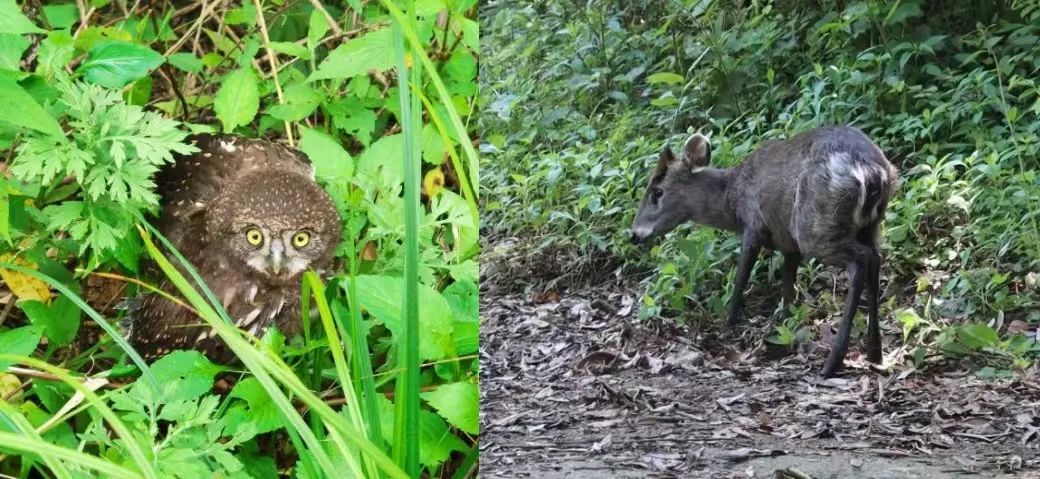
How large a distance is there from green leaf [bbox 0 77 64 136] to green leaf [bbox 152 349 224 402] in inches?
18.5

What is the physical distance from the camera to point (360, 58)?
2230 millimetres

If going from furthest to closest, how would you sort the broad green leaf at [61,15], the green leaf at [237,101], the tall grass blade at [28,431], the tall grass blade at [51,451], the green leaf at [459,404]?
the broad green leaf at [61,15] → the green leaf at [237,101] → the green leaf at [459,404] → the tall grass blade at [28,431] → the tall grass blade at [51,451]

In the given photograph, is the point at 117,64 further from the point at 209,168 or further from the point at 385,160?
the point at 385,160

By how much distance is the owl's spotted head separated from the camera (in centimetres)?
204

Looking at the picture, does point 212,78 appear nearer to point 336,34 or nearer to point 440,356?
point 336,34

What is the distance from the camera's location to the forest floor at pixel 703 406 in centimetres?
178

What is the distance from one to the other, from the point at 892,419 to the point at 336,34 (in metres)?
1.51

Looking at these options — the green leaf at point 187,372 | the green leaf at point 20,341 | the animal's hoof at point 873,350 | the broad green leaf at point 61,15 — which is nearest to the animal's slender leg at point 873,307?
the animal's hoof at point 873,350

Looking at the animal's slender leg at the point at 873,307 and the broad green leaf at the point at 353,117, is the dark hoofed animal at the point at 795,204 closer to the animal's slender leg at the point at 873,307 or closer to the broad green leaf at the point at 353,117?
the animal's slender leg at the point at 873,307

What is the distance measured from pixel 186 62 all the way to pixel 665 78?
49.5 inches

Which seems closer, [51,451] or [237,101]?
[51,451]

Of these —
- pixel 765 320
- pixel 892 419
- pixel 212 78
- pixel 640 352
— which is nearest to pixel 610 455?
pixel 640 352

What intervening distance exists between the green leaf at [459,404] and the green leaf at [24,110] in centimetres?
83

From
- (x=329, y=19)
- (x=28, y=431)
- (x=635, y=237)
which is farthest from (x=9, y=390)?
(x=635, y=237)
